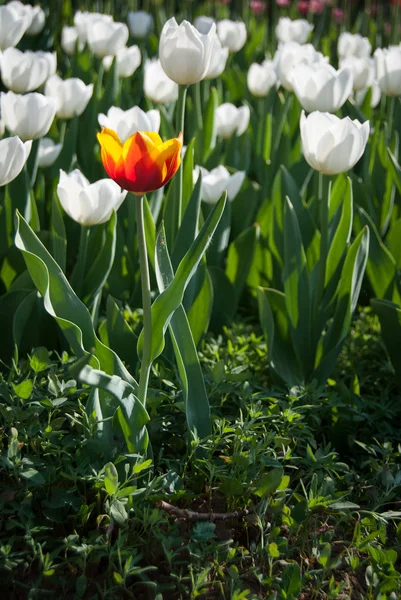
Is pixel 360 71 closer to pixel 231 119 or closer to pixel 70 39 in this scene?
pixel 231 119

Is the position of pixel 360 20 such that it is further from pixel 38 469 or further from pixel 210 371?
pixel 38 469

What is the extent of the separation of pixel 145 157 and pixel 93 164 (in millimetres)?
1595

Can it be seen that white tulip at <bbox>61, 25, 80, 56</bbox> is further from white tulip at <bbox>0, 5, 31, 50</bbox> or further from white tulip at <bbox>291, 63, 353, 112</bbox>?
white tulip at <bbox>291, 63, 353, 112</bbox>

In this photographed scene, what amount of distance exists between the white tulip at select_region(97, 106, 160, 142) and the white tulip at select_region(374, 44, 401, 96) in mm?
1025

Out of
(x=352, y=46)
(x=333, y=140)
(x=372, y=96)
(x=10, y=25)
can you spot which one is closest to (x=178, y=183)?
(x=333, y=140)

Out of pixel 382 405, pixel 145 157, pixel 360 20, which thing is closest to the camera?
pixel 145 157

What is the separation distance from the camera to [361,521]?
150 centimetres

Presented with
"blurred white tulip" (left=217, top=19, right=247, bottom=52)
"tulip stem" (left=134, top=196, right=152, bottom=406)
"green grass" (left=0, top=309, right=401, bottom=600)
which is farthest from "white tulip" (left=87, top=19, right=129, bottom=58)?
"tulip stem" (left=134, top=196, right=152, bottom=406)

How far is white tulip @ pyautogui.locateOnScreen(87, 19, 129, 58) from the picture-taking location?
2.99m

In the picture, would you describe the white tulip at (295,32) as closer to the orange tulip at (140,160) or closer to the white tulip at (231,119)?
the white tulip at (231,119)

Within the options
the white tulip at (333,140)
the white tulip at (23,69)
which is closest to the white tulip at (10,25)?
the white tulip at (23,69)

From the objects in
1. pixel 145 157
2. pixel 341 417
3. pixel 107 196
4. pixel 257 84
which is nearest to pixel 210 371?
pixel 341 417

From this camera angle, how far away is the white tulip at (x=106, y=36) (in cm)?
299

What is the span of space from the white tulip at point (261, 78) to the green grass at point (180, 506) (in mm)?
1658
